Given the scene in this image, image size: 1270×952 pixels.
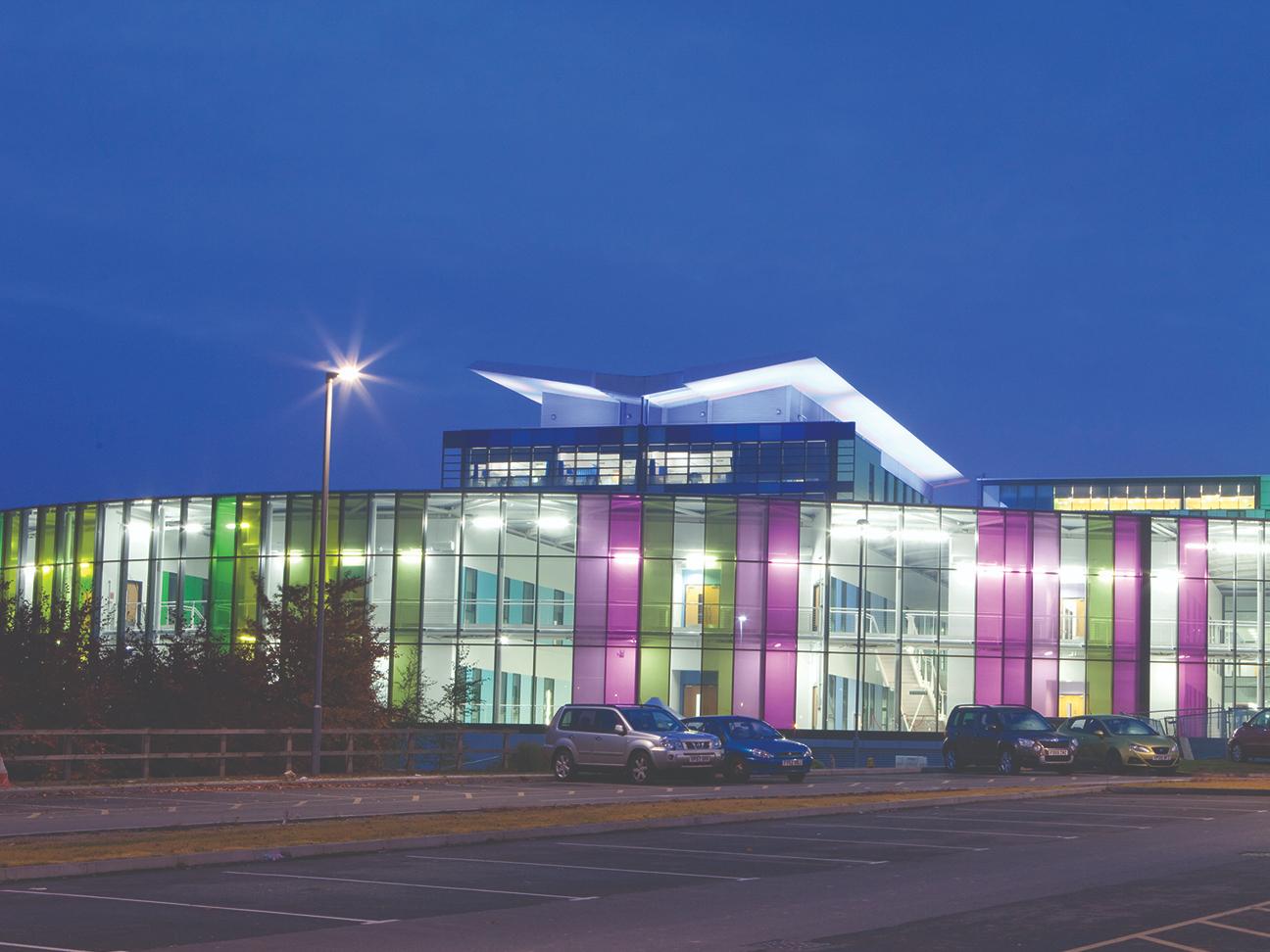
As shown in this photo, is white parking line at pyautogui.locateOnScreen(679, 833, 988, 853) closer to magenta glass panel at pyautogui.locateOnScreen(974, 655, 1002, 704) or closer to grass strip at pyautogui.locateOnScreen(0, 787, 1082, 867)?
grass strip at pyautogui.locateOnScreen(0, 787, 1082, 867)

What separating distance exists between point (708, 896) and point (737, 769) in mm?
20799

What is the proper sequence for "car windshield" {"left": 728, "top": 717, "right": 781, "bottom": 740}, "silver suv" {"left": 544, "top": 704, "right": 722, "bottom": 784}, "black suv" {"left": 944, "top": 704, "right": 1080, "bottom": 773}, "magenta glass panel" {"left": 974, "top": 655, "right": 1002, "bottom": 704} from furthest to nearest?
"magenta glass panel" {"left": 974, "top": 655, "right": 1002, "bottom": 704} < "black suv" {"left": 944, "top": 704, "right": 1080, "bottom": 773} < "car windshield" {"left": 728, "top": 717, "right": 781, "bottom": 740} < "silver suv" {"left": 544, "top": 704, "right": 722, "bottom": 784}

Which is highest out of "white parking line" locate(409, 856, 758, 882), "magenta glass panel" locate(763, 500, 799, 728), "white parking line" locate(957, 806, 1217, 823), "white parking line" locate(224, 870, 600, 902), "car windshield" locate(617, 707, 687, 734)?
"magenta glass panel" locate(763, 500, 799, 728)

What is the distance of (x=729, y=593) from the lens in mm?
56562

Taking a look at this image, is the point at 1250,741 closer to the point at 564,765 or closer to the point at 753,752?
the point at 753,752

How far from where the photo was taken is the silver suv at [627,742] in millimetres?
33500

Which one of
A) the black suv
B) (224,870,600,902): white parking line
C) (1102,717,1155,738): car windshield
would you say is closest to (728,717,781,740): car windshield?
the black suv

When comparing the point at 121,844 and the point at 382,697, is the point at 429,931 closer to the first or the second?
the point at 121,844

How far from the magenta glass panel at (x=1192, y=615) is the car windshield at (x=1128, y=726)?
19.8m

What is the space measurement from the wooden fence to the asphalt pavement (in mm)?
1846

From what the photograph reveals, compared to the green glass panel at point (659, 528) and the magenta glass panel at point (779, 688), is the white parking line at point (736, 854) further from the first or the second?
the magenta glass panel at point (779, 688)

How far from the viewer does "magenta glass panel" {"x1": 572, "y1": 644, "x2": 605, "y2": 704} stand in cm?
5569

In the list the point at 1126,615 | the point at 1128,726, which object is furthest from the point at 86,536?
the point at 1128,726

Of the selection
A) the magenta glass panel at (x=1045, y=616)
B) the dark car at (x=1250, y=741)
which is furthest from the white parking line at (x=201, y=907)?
the magenta glass panel at (x=1045, y=616)
